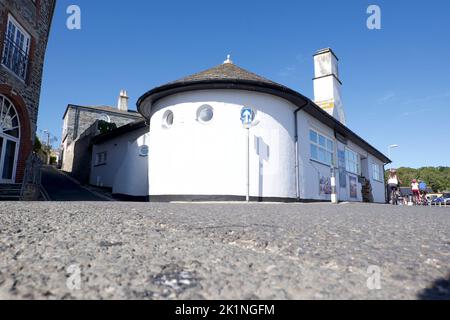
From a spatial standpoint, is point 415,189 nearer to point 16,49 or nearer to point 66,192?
point 66,192

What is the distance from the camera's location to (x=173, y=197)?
36.5 feet

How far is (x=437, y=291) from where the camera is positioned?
3.78 feet

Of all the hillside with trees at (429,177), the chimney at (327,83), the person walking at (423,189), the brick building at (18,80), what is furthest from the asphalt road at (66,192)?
the hillside with trees at (429,177)

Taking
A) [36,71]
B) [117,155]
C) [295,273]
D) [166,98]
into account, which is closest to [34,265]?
[295,273]

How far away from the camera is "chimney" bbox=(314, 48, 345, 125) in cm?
2083

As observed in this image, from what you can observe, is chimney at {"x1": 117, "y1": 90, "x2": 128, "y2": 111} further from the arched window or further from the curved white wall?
the arched window

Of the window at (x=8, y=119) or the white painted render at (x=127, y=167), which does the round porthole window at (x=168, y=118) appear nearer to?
the white painted render at (x=127, y=167)

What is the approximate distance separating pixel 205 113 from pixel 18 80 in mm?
6693

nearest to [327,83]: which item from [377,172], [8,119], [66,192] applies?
[377,172]

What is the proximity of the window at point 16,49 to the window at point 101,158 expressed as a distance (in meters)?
9.00

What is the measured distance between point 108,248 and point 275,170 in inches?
397

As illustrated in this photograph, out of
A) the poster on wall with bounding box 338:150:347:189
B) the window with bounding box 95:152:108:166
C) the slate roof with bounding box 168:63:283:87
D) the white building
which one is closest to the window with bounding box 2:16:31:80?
the white building

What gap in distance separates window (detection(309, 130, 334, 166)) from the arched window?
12081 mm
